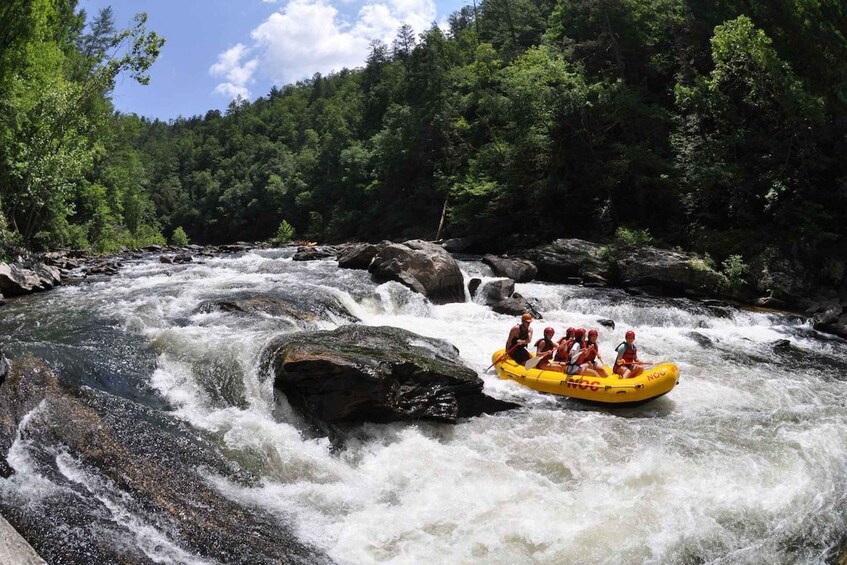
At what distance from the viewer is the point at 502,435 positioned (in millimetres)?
7418

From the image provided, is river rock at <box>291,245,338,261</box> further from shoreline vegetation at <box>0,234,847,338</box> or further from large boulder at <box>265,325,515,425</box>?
large boulder at <box>265,325,515,425</box>

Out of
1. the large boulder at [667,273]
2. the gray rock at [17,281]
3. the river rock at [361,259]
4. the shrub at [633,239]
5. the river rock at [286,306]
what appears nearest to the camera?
the river rock at [286,306]

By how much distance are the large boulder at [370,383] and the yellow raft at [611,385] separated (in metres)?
1.04

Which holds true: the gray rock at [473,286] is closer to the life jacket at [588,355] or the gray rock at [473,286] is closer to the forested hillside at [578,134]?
the life jacket at [588,355]

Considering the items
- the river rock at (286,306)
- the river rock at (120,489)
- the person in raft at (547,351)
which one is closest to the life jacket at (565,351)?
the person in raft at (547,351)

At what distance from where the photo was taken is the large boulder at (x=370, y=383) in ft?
24.2

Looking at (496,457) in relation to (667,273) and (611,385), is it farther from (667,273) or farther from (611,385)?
(667,273)

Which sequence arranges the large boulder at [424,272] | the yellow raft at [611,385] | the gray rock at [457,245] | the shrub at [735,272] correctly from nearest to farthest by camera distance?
the yellow raft at [611,385]
the large boulder at [424,272]
the shrub at [735,272]
the gray rock at [457,245]

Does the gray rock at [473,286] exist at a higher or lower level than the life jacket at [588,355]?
higher

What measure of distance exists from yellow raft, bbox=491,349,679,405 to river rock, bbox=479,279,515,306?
6.85 meters

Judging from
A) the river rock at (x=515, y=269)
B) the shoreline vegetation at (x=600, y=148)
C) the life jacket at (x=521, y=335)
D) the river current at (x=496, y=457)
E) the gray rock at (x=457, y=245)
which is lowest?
the river current at (x=496, y=457)

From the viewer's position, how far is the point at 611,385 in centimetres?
860

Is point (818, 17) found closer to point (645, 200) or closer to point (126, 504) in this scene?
point (645, 200)

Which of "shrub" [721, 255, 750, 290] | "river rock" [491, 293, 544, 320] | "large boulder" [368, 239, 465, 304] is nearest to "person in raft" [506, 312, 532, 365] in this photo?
"river rock" [491, 293, 544, 320]
